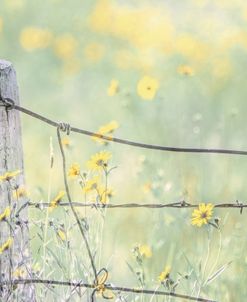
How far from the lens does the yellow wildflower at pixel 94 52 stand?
A: 23.6 feet

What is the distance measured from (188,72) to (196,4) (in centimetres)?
305

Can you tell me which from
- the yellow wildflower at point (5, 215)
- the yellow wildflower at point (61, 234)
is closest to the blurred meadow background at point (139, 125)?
the yellow wildflower at point (61, 234)

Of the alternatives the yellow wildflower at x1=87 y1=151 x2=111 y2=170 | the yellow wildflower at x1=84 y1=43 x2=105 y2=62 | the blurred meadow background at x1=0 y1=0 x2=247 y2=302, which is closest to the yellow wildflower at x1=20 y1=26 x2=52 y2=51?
the blurred meadow background at x1=0 y1=0 x2=247 y2=302

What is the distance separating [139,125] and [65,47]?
180 centimetres

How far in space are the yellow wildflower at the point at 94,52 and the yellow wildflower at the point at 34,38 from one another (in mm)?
291

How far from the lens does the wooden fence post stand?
2.92 metres

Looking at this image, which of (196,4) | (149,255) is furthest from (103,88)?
(149,255)

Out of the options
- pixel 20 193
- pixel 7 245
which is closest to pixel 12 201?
pixel 20 193

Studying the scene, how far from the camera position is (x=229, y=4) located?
7.54m

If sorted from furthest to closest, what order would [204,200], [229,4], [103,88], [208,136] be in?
[229,4], [103,88], [208,136], [204,200]

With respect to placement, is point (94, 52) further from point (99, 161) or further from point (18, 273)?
point (18, 273)

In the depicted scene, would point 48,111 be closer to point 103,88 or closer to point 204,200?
point 103,88

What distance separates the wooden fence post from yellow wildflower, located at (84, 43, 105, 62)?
13.9 feet

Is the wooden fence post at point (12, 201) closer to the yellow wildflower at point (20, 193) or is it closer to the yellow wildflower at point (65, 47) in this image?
the yellow wildflower at point (20, 193)
